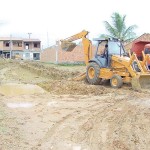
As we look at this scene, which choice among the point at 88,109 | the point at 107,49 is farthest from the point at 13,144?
the point at 107,49

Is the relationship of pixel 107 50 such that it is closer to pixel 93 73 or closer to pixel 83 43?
pixel 93 73

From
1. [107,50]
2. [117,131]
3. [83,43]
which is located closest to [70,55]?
[83,43]

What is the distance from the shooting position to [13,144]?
286 inches

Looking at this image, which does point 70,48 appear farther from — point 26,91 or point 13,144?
point 13,144

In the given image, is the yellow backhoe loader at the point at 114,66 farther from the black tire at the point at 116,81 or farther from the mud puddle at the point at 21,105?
the mud puddle at the point at 21,105

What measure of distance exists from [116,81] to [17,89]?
4485 mm

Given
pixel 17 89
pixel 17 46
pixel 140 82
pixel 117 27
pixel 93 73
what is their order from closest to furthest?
pixel 17 89 → pixel 140 82 → pixel 93 73 → pixel 117 27 → pixel 17 46

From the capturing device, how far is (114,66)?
17.3 meters

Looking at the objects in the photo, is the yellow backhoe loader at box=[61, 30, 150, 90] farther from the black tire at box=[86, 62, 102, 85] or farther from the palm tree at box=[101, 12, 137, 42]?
the palm tree at box=[101, 12, 137, 42]

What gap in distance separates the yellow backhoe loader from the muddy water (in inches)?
142

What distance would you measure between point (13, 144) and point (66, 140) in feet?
3.64

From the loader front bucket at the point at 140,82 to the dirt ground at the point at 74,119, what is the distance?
1.11 feet

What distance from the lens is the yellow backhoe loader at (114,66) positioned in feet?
52.1

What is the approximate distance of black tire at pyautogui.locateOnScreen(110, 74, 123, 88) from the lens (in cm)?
1638
